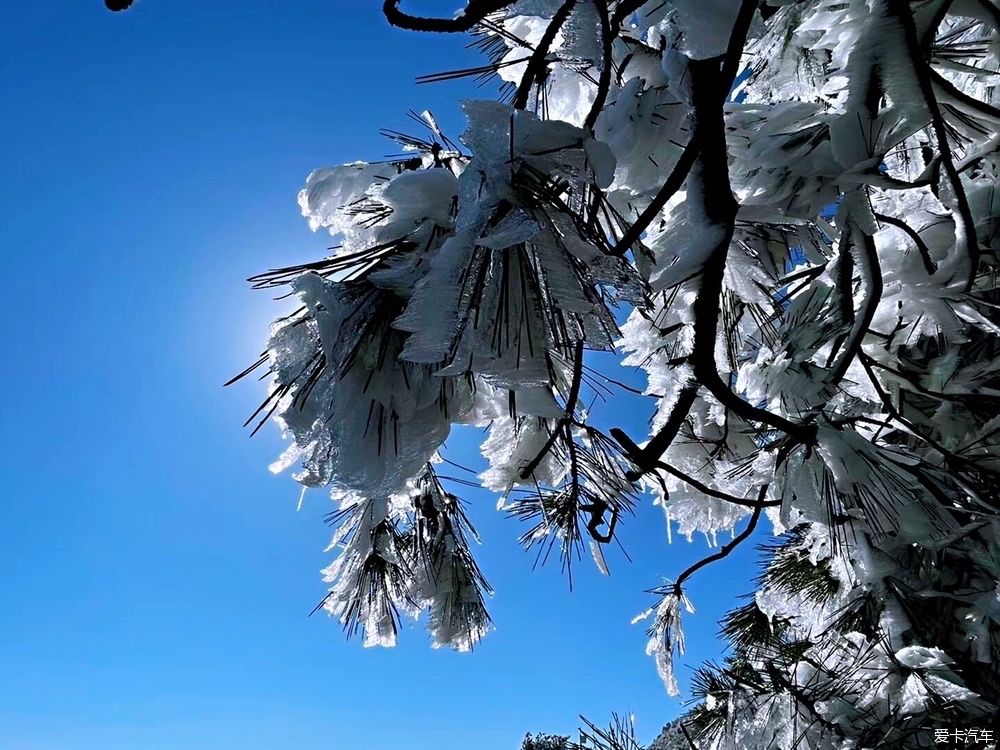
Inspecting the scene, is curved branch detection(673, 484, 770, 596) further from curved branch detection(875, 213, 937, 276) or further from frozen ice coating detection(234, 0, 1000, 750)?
curved branch detection(875, 213, 937, 276)

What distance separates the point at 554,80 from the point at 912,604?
2.08 metres

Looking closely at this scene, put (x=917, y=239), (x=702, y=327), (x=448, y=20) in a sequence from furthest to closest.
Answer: (x=917, y=239), (x=702, y=327), (x=448, y=20)

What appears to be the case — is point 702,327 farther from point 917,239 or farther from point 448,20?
point 917,239

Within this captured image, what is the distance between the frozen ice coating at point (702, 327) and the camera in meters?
0.71

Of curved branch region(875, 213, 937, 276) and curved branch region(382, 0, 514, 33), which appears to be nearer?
curved branch region(382, 0, 514, 33)

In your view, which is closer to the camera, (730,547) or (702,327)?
(702,327)

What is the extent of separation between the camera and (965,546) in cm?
208

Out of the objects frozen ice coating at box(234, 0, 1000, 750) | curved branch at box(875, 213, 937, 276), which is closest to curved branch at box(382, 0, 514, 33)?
frozen ice coating at box(234, 0, 1000, 750)

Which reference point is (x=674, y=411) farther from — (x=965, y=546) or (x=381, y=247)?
(x=965, y=546)

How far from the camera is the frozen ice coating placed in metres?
0.71

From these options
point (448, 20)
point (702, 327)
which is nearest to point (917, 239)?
point (702, 327)

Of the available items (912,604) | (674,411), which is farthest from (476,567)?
(912,604)

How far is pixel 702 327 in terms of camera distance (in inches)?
41.7

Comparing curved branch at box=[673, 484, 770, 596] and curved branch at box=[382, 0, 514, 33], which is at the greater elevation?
curved branch at box=[382, 0, 514, 33]
